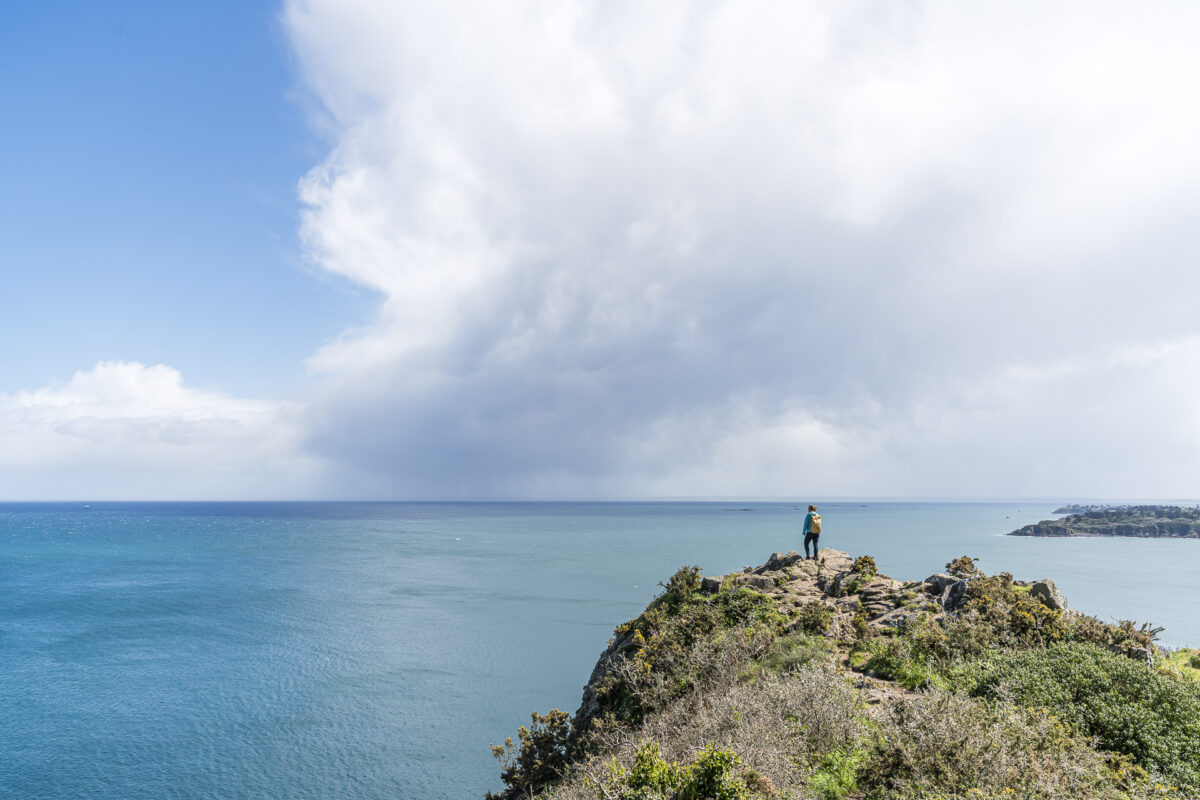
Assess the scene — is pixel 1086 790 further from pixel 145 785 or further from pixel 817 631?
A: pixel 145 785

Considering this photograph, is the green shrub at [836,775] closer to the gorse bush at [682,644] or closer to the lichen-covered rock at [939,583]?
the gorse bush at [682,644]

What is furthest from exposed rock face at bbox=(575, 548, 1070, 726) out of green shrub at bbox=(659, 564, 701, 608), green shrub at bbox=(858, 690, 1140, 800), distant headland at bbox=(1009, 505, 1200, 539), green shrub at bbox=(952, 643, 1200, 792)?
distant headland at bbox=(1009, 505, 1200, 539)

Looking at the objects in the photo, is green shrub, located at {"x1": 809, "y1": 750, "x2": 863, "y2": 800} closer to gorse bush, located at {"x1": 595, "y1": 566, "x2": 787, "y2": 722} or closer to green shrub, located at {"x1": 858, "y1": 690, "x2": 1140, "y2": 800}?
green shrub, located at {"x1": 858, "y1": 690, "x2": 1140, "y2": 800}

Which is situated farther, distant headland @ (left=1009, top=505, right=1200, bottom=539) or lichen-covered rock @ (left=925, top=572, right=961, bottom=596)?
distant headland @ (left=1009, top=505, right=1200, bottom=539)

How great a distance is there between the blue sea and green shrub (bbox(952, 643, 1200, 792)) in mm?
20480

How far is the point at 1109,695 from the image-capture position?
11.5 m

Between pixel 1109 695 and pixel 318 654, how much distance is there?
48748mm

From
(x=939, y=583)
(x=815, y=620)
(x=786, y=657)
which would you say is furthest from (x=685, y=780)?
(x=939, y=583)

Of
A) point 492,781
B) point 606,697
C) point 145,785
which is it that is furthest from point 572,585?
point 606,697

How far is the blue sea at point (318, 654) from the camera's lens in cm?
2755

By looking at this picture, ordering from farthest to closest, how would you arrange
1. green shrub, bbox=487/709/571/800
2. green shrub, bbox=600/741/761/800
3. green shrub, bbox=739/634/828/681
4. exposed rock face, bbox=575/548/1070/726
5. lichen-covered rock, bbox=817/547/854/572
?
lichen-covered rock, bbox=817/547/854/572 → exposed rock face, bbox=575/548/1070/726 → green shrub, bbox=487/709/571/800 → green shrub, bbox=739/634/828/681 → green shrub, bbox=600/741/761/800

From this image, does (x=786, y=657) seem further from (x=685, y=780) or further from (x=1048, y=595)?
(x=1048, y=595)

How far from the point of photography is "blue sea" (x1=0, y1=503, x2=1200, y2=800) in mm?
27547

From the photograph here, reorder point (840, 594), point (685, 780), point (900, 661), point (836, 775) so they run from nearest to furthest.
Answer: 1. point (685, 780)
2. point (836, 775)
3. point (900, 661)
4. point (840, 594)
